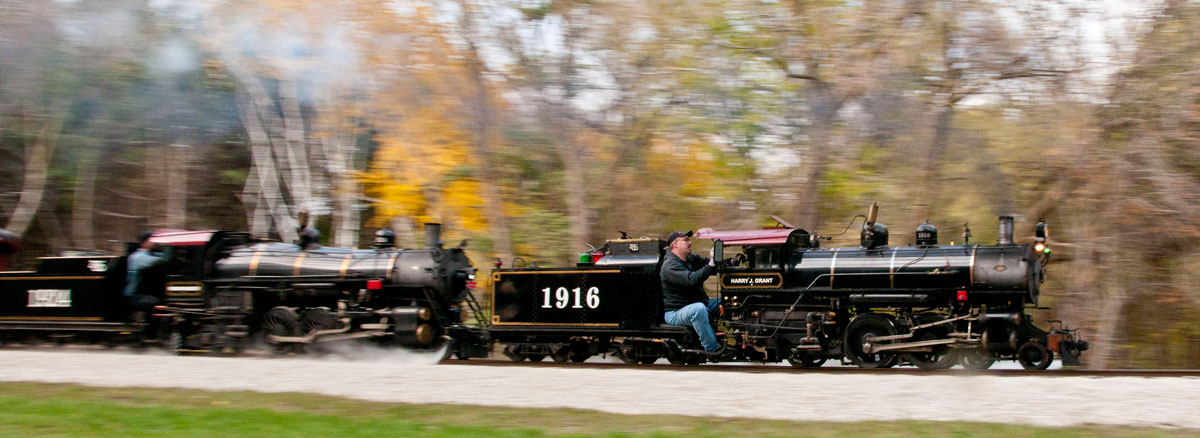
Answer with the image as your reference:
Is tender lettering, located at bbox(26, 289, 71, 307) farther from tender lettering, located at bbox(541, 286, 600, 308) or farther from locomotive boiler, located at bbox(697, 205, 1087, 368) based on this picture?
locomotive boiler, located at bbox(697, 205, 1087, 368)

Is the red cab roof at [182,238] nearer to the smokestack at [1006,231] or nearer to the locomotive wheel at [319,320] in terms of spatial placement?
the locomotive wheel at [319,320]

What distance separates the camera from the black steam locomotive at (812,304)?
1187 cm

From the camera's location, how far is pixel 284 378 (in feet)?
36.4

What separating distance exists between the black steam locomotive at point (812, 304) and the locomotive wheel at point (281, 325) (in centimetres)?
322

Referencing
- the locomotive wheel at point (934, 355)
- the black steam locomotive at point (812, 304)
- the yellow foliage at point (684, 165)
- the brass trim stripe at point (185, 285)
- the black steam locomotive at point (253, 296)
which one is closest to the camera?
the black steam locomotive at point (812, 304)

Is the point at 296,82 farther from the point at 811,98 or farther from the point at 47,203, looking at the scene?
the point at 811,98

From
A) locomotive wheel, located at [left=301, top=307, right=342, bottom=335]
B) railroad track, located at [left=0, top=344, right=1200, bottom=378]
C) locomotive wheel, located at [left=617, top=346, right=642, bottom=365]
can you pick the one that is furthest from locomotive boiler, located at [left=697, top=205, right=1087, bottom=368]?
locomotive wheel, located at [left=301, top=307, right=342, bottom=335]

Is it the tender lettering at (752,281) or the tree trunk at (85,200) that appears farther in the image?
the tree trunk at (85,200)

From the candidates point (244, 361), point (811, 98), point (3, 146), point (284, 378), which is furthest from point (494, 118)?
point (3, 146)

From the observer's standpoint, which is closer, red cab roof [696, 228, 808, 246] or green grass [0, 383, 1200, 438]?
green grass [0, 383, 1200, 438]

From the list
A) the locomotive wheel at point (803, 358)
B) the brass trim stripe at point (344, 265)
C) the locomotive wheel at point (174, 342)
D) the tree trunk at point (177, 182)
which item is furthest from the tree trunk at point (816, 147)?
the tree trunk at point (177, 182)

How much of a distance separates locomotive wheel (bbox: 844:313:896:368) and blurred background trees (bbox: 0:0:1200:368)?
17.6 ft

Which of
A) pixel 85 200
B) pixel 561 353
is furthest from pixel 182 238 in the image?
pixel 85 200

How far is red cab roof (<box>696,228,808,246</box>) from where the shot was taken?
12.9 meters
